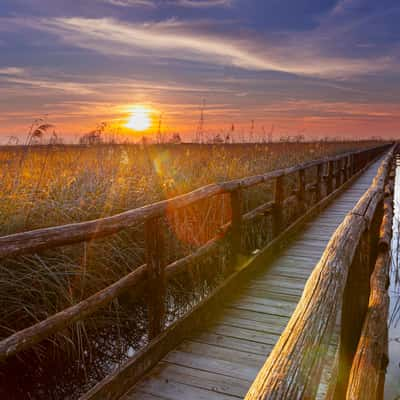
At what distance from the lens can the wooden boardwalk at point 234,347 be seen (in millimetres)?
2736

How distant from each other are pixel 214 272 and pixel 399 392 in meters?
2.51

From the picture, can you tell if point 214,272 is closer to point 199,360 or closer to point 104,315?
point 104,315

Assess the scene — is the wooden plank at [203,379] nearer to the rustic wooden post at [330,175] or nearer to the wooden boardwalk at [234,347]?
the wooden boardwalk at [234,347]

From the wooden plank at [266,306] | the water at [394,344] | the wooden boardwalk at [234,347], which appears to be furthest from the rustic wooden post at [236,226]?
the water at [394,344]

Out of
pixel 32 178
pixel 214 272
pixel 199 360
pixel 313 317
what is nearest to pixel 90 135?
pixel 32 178

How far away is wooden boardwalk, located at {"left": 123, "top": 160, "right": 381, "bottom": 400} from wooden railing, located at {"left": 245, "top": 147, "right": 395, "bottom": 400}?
0.63 metres

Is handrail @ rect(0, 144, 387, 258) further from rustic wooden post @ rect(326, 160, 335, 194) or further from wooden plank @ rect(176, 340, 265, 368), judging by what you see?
rustic wooden post @ rect(326, 160, 335, 194)

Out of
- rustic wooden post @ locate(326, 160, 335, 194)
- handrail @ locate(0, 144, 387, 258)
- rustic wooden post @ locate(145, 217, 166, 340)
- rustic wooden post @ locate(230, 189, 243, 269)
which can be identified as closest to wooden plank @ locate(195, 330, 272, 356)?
rustic wooden post @ locate(145, 217, 166, 340)

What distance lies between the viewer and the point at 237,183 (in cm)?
476

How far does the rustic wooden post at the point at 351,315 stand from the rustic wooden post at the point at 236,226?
2.32 meters

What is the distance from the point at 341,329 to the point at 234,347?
4.56 ft

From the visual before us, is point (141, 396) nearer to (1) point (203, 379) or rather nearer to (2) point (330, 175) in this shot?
(1) point (203, 379)

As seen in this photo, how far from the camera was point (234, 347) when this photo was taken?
3312 millimetres

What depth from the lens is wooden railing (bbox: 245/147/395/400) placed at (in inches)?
38.9
